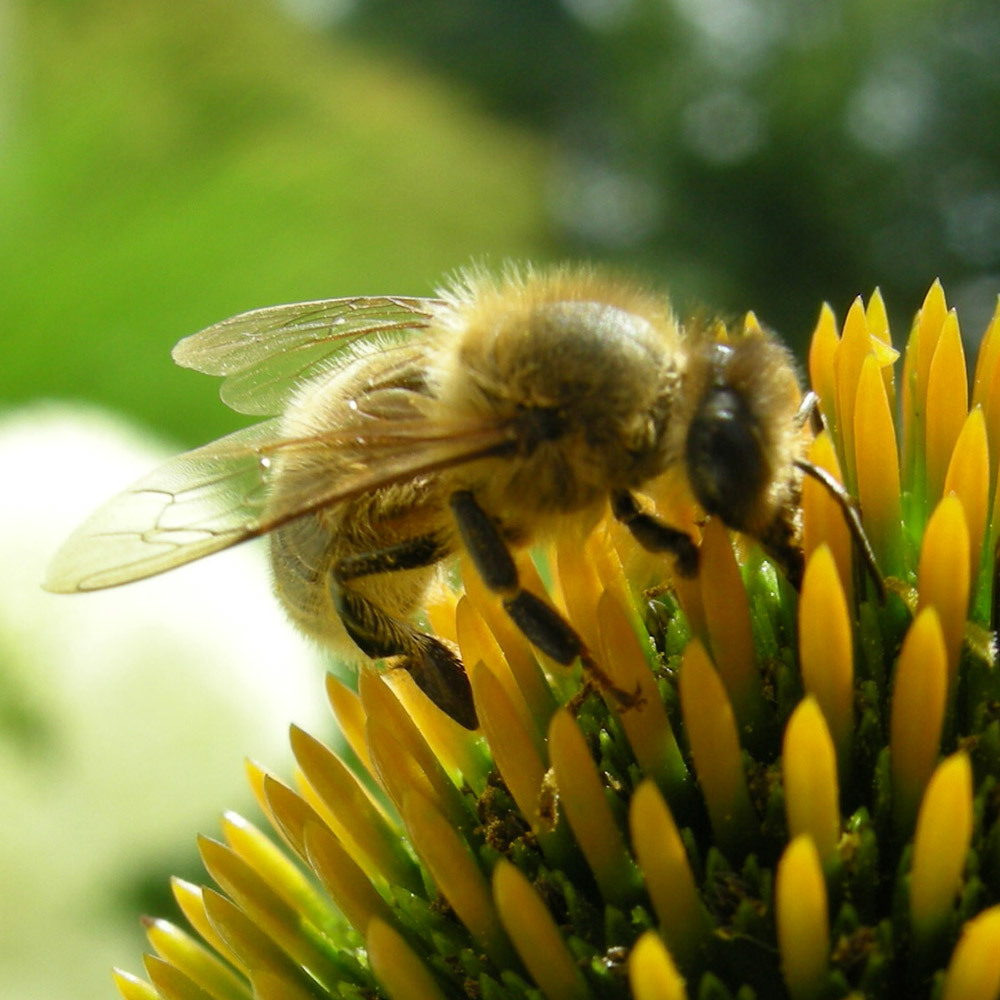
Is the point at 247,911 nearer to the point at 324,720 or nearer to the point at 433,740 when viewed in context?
the point at 433,740

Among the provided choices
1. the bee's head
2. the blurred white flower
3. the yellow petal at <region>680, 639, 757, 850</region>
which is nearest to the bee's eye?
the bee's head

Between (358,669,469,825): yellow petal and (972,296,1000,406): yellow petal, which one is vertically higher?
(972,296,1000,406): yellow petal

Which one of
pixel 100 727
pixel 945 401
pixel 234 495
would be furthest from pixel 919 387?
pixel 100 727

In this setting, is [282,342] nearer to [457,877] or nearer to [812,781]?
[457,877]

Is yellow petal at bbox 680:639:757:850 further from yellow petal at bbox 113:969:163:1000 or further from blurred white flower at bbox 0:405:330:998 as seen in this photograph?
blurred white flower at bbox 0:405:330:998

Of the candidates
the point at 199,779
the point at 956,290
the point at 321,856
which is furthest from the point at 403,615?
the point at 956,290

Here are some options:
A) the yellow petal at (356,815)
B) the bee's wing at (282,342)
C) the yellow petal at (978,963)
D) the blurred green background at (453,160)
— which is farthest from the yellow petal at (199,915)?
the blurred green background at (453,160)
